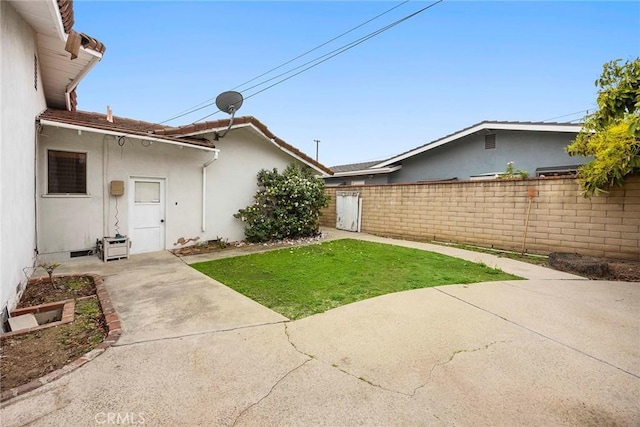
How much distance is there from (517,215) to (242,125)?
8.71 meters

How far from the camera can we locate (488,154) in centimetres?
1193

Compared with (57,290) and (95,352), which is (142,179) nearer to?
(57,290)

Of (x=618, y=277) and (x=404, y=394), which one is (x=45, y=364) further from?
(x=618, y=277)

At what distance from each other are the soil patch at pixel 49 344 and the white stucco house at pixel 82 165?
1.83 ft

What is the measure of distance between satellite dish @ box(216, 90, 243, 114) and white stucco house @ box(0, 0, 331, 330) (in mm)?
463

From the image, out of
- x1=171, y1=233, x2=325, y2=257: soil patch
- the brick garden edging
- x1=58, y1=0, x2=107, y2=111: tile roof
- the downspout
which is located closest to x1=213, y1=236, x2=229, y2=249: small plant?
x1=171, y1=233, x2=325, y2=257: soil patch

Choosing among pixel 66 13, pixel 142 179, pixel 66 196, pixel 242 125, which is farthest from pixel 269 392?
pixel 242 125

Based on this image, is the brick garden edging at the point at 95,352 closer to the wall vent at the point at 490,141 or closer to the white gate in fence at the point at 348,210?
the white gate in fence at the point at 348,210

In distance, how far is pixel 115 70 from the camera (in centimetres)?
1201

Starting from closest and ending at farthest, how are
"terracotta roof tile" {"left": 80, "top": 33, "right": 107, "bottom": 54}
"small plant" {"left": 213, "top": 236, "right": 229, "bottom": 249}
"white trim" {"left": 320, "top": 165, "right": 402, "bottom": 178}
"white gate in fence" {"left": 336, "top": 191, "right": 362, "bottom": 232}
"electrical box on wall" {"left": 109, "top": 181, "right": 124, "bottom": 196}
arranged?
"terracotta roof tile" {"left": 80, "top": 33, "right": 107, "bottom": 54}
"electrical box on wall" {"left": 109, "top": 181, "right": 124, "bottom": 196}
"small plant" {"left": 213, "top": 236, "right": 229, "bottom": 249}
"white gate in fence" {"left": 336, "top": 191, "right": 362, "bottom": 232}
"white trim" {"left": 320, "top": 165, "right": 402, "bottom": 178}

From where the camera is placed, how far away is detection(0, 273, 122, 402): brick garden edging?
2204mm

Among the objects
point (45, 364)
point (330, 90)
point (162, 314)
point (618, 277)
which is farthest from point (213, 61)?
point (618, 277)

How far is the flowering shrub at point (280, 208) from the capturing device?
973cm

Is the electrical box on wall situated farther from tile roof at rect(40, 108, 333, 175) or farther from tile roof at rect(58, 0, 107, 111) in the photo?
tile roof at rect(58, 0, 107, 111)
